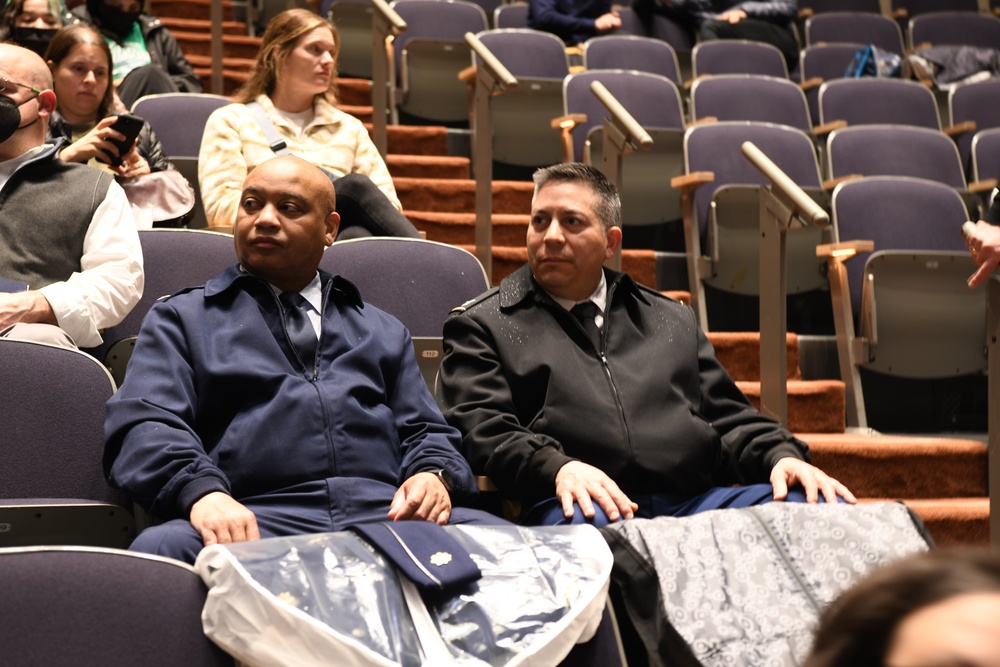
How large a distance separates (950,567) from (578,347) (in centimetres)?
138

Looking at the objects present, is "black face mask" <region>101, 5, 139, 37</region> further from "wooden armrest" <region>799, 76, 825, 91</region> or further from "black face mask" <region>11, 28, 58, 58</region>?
"wooden armrest" <region>799, 76, 825, 91</region>

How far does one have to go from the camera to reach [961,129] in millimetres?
3891

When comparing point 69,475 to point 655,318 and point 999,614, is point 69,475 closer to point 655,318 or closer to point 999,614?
point 655,318

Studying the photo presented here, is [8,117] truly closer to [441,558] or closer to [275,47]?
[275,47]

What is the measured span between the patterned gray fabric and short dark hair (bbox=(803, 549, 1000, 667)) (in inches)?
34.1

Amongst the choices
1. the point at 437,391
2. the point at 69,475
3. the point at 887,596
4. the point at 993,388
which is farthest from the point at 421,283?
the point at 887,596

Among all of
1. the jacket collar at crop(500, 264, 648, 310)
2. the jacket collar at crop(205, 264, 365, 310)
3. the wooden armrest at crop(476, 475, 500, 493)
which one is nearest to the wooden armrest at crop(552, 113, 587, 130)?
the jacket collar at crop(500, 264, 648, 310)

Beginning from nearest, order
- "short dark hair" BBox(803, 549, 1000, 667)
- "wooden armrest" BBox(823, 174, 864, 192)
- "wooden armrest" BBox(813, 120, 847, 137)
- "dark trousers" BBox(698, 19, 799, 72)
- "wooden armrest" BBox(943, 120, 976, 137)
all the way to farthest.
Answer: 1. "short dark hair" BBox(803, 549, 1000, 667)
2. "wooden armrest" BBox(823, 174, 864, 192)
3. "wooden armrest" BBox(813, 120, 847, 137)
4. "wooden armrest" BBox(943, 120, 976, 137)
5. "dark trousers" BBox(698, 19, 799, 72)

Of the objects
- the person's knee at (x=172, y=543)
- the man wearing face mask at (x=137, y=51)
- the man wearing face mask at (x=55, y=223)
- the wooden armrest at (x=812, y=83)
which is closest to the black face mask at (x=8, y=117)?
the man wearing face mask at (x=55, y=223)

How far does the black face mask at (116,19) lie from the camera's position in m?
3.30

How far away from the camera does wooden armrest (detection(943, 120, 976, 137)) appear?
387 cm

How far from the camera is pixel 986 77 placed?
4.43 metres

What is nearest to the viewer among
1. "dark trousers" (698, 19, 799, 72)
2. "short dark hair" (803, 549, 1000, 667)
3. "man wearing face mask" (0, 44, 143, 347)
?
"short dark hair" (803, 549, 1000, 667)

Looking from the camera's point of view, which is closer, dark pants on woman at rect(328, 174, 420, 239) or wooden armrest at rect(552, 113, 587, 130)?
dark pants on woman at rect(328, 174, 420, 239)
